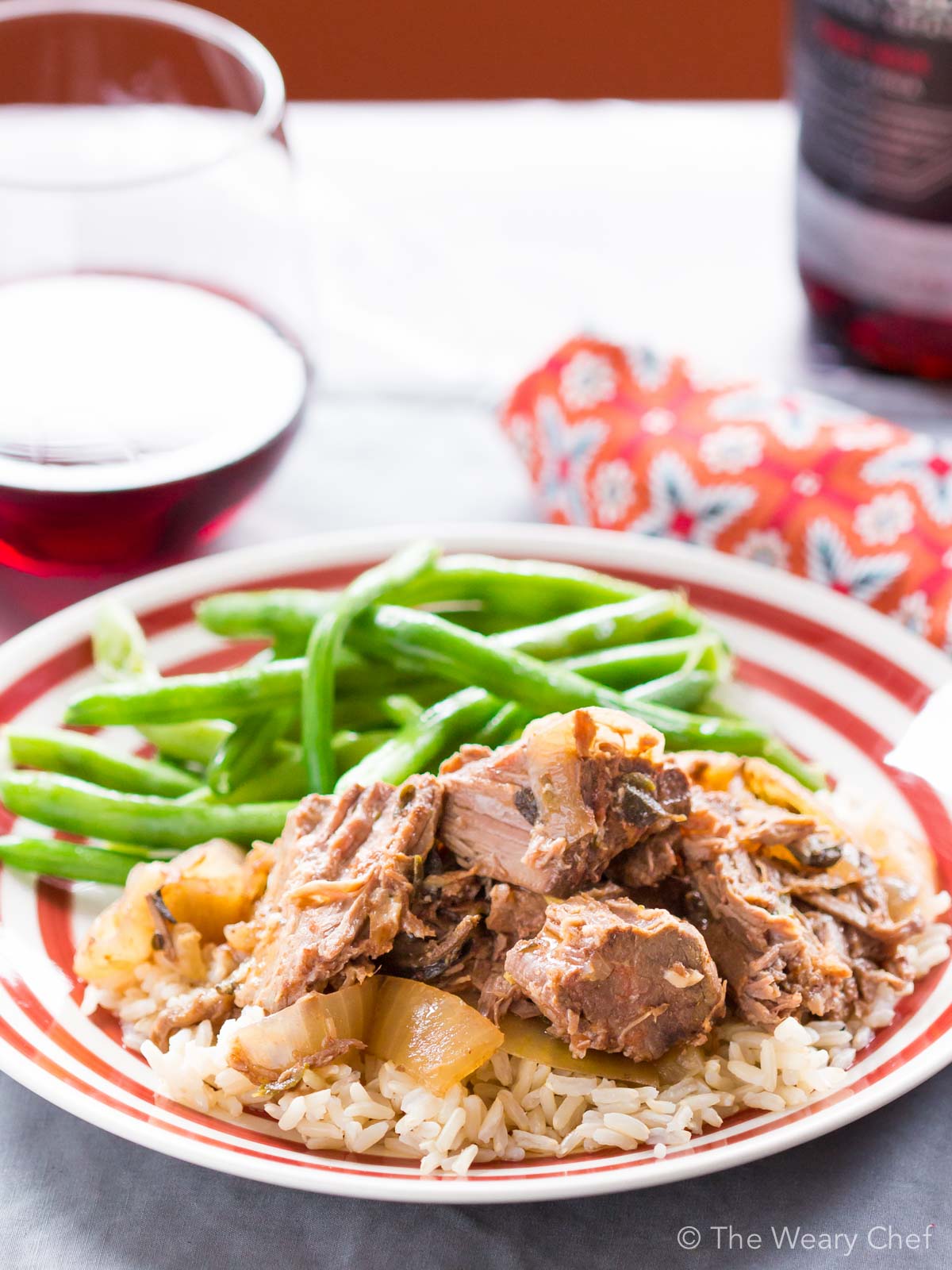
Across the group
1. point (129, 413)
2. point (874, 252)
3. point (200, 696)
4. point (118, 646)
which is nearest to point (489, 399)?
point (874, 252)

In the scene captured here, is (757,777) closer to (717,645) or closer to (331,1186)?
(717,645)

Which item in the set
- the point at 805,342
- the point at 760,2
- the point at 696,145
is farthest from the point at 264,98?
the point at 760,2

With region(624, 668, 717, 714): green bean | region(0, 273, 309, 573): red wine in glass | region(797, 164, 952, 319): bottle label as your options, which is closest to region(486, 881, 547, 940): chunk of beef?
region(624, 668, 717, 714): green bean

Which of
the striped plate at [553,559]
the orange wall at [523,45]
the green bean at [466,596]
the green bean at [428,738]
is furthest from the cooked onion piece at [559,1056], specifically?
the orange wall at [523,45]

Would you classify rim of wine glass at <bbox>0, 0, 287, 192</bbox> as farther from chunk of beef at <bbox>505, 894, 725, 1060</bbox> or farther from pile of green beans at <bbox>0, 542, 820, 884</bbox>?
chunk of beef at <bbox>505, 894, 725, 1060</bbox>

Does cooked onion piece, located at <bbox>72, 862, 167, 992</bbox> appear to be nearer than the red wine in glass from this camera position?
Yes

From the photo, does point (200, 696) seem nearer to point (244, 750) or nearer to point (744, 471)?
point (244, 750)
